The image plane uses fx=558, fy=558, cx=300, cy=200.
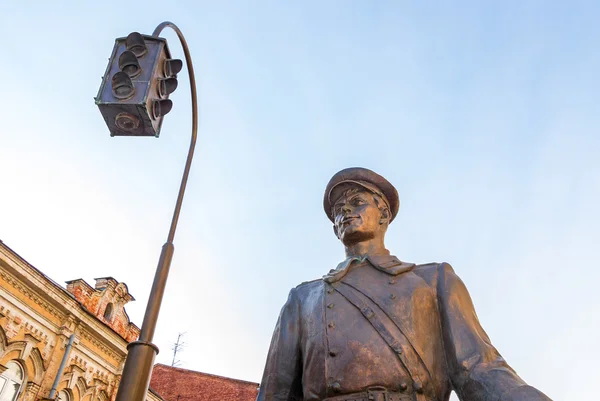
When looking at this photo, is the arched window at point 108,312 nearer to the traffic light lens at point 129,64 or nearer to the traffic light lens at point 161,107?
the traffic light lens at point 161,107

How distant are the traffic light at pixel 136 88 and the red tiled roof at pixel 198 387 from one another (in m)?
24.5

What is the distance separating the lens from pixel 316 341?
2727mm

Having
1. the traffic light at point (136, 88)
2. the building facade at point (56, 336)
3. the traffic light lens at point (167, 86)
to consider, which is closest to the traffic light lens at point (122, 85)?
the traffic light at point (136, 88)

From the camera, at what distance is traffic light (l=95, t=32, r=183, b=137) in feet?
12.2

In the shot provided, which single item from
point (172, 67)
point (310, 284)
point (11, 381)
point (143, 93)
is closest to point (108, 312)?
point (11, 381)

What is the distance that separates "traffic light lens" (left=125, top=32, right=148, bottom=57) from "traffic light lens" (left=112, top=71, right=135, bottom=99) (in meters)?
0.24

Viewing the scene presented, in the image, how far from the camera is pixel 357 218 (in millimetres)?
3182

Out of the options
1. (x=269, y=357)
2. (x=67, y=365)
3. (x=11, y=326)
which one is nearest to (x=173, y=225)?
(x=269, y=357)

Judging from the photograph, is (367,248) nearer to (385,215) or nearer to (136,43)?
(385,215)

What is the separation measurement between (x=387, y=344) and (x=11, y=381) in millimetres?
16624

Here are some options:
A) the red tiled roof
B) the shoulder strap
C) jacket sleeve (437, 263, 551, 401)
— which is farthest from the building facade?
jacket sleeve (437, 263, 551, 401)

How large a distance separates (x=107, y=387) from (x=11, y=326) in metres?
4.99

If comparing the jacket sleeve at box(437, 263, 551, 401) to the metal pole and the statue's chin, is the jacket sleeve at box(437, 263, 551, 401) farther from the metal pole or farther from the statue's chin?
the metal pole

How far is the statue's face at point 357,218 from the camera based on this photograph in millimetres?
3164
